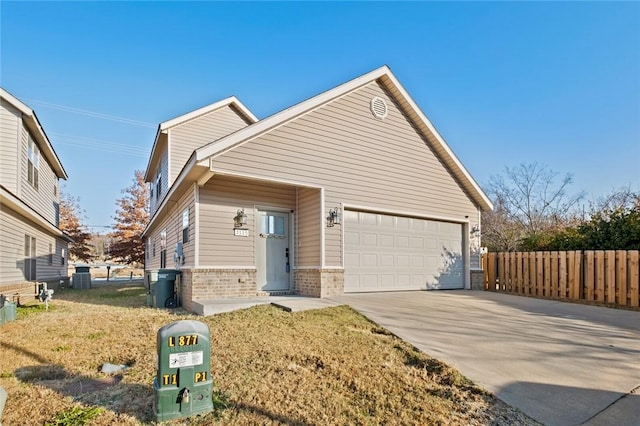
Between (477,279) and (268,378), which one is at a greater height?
(268,378)

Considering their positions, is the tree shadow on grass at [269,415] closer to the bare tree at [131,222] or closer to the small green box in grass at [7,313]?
the small green box in grass at [7,313]

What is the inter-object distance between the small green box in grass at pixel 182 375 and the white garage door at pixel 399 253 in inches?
265

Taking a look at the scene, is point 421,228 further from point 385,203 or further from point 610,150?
point 610,150

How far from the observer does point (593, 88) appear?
12.8m

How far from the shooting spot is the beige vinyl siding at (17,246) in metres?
10.3

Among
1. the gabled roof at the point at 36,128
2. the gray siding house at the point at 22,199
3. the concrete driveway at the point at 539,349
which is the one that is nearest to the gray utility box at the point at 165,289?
the gray siding house at the point at 22,199

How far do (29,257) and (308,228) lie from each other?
1088 cm

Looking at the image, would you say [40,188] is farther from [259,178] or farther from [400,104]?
[400,104]

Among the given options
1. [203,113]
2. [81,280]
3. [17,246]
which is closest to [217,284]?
[17,246]

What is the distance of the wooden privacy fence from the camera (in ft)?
29.8

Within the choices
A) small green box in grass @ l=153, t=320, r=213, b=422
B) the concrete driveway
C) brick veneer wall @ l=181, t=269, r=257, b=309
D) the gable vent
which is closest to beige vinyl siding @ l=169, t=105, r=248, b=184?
brick veneer wall @ l=181, t=269, r=257, b=309

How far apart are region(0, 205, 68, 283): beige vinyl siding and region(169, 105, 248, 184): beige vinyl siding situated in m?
4.83

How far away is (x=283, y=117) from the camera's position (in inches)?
362

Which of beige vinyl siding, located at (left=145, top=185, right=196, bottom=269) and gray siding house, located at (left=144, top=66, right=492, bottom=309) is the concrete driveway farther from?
beige vinyl siding, located at (left=145, top=185, right=196, bottom=269)
